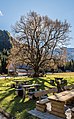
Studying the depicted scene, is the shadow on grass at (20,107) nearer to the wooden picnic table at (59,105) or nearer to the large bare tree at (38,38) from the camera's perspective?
the wooden picnic table at (59,105)

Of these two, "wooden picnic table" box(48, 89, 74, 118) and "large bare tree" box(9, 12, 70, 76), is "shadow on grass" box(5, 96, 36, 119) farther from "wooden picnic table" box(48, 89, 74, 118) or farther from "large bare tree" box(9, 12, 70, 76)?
"large bare tree" box(9, 12, 70, 76)

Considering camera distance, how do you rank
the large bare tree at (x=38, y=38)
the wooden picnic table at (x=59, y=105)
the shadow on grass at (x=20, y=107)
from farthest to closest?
the large bare tree at (x=38, y=38), the shadow on grass at (x=20, y=107), the wooden picnic table at (x=59, y=105)

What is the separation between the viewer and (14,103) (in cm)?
1366

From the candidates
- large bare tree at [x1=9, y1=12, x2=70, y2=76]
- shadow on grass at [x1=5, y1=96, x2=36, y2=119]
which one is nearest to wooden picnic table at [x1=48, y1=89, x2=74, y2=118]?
shadow on grass at [x1=5, y1=96, x2=36, y2=119]

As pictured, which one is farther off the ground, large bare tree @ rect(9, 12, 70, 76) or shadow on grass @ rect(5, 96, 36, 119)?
large bare tree @ rect(9, 12, 70, 76)

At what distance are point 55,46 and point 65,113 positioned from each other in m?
27.9

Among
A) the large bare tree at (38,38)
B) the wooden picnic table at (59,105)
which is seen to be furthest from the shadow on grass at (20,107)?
the large bare tree at (38,38)

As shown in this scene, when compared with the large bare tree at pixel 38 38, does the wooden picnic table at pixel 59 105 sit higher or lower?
lower

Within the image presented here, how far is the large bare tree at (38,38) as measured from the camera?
36344 millimetres

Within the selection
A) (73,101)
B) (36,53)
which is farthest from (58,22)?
(73,101)

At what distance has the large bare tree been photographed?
36344 mm

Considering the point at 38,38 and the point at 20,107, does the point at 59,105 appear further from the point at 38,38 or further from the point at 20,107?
the point at 38,38

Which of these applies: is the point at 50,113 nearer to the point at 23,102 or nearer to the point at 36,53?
the point at 23,102

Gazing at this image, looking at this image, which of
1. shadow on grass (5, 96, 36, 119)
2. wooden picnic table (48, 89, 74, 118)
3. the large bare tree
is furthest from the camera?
the large bare tree
